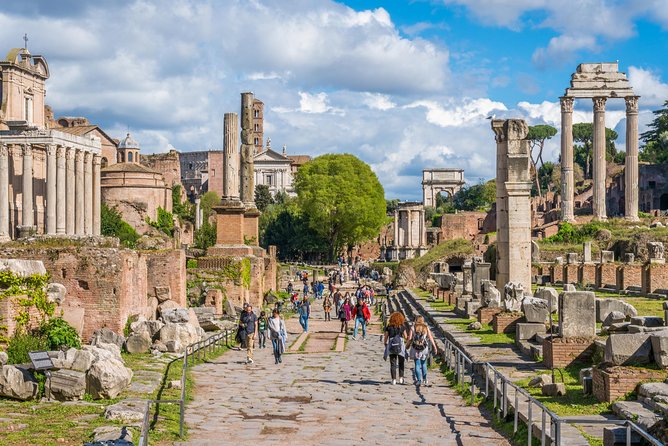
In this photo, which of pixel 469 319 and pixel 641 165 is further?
pixel 641 165

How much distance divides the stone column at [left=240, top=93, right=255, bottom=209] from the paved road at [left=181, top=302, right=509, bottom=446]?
1932cm

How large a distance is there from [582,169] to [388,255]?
131ft

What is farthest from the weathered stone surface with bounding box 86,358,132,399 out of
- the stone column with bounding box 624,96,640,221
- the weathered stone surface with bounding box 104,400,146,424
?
the stone column with bounding box 624,96,640,221

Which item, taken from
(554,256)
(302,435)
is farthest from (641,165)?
(302,435)

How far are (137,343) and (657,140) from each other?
305 feet

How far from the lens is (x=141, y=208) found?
8756 cm

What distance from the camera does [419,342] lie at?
Answer: 16750 mm

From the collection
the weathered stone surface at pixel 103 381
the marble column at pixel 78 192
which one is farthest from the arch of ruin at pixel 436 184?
the weathered stone surface at pixel 103 381

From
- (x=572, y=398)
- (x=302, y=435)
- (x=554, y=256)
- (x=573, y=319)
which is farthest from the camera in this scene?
(x=554, y=256)

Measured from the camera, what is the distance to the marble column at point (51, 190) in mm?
62094

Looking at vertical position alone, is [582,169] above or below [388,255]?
above

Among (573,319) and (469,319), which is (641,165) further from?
(573,319)

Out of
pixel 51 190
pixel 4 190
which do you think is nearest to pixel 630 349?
pixel 51 190

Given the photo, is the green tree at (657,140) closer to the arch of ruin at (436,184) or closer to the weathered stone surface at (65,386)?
the arch of ruin at (436,184)
